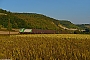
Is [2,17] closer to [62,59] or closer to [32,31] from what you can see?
[32,31]

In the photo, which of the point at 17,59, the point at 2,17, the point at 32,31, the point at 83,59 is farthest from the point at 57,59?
the point at 2,17

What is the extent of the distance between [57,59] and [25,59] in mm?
2184

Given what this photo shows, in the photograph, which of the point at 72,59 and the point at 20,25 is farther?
the point at 20,25

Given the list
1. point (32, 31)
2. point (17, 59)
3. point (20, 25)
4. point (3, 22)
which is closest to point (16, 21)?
point (20, 25)

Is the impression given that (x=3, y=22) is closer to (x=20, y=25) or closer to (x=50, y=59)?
(x=20, y=25)

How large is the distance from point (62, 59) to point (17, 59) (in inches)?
122

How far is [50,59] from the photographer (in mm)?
13516

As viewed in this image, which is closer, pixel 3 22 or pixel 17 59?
pixel 17 59

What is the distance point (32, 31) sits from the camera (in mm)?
92938

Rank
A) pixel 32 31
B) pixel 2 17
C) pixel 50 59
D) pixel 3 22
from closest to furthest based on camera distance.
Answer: pixel 50 59 → pixel 32 31 → pixel 3 22 → pixel 2 17

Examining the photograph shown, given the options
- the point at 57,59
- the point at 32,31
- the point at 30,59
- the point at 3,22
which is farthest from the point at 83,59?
the point at 3,22

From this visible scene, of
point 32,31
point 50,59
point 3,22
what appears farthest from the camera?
point 3,22

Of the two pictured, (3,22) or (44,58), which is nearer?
(44,58)

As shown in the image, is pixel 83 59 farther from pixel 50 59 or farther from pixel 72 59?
pixel 50 59
